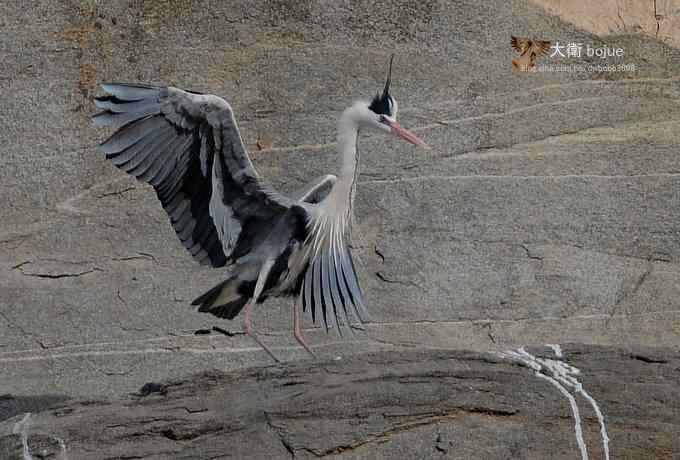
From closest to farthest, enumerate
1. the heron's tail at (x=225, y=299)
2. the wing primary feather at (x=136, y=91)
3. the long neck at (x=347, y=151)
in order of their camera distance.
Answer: the wing primary feather at (x=136, y=91), the long neck at (x=347, y=151), the heron's tail at (x=225, y=299)

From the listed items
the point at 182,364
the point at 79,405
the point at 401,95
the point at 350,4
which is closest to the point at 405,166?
the point at 401,95

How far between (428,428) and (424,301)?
2.04 m

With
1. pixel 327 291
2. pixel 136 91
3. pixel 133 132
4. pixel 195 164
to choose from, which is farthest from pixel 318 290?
pixel 136 91

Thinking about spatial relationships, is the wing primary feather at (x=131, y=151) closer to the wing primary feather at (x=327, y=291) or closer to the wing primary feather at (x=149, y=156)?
the wing primary feather at (x=149, y=156)

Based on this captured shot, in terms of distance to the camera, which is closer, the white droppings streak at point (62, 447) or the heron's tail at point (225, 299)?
the white droppings streak at point (62, 447)

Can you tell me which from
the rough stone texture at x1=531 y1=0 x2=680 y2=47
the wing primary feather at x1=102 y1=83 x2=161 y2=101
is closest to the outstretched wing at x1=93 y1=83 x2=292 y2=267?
the wing primary feather at x1=102 y1=83 x2=161 y2=101

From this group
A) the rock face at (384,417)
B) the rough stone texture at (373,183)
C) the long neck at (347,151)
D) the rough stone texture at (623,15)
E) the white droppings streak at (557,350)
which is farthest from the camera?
the rough stone texture at (623,15)

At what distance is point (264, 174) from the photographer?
22.7 feet

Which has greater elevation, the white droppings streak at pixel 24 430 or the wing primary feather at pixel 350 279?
the wing primary feather at pixel 350 279

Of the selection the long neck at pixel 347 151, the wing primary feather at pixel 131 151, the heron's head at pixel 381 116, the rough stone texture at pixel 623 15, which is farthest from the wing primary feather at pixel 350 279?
the rough stone texture at pixel 623 15

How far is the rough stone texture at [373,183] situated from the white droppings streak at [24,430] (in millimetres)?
1419

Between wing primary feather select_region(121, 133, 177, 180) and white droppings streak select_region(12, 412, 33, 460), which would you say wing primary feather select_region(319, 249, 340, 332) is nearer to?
wing primary feather select_region(121, 133, 177, 180)

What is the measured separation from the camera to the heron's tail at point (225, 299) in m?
5.49

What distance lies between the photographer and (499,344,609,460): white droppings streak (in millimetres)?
4543
